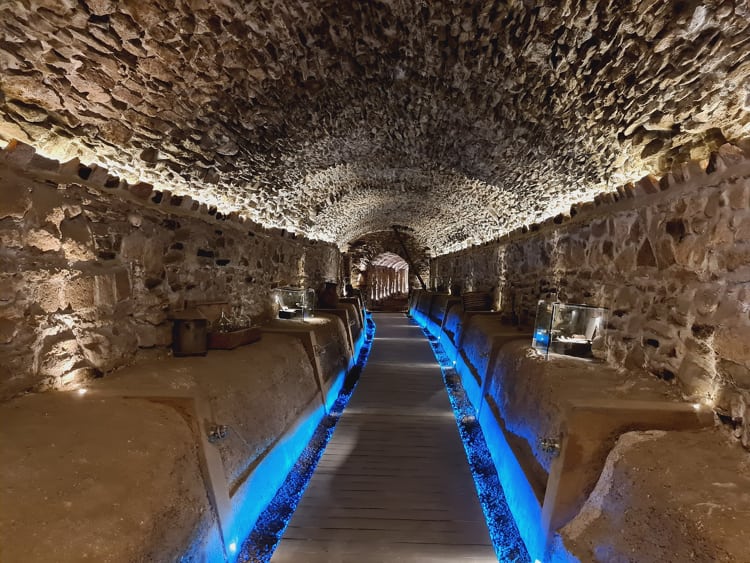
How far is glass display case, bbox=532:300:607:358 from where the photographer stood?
3.61m

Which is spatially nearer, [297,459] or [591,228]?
[297,459]

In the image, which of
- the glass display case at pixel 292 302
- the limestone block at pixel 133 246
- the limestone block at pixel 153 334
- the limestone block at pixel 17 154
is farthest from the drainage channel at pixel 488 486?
the limestone block at pixel 17 154

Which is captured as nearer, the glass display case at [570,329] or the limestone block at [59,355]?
the limestone block at [59,355]

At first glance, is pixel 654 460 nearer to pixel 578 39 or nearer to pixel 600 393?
pixel 600 393

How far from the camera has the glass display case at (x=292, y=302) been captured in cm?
628

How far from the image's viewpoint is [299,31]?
271 centimetres

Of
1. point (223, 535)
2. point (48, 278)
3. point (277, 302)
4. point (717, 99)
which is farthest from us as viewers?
point (277, 302)

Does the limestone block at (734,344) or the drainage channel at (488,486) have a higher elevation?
the limestone block at (734,344)

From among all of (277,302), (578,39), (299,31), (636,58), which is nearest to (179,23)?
(299,31)

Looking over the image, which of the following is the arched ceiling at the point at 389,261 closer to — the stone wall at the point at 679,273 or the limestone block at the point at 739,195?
the stone wall at the point at 679,273

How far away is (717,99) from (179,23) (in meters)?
3.46

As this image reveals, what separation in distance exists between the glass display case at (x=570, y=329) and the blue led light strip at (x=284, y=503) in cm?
244

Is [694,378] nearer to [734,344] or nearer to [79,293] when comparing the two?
[734,344]

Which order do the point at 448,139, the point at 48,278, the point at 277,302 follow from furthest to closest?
1. the point at 277,302
2. the point at 448,139
3. the point at 48,278
